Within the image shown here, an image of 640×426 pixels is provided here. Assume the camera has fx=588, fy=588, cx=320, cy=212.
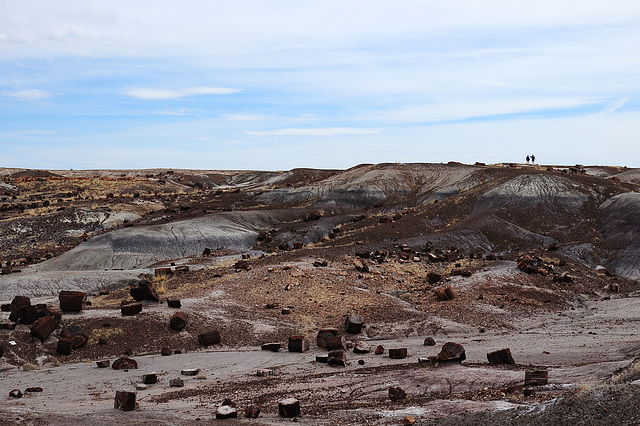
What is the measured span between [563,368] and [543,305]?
13.3 m

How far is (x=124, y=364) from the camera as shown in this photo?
17.9 meters

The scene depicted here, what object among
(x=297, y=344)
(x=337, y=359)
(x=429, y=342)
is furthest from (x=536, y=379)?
(x=297, y=344)

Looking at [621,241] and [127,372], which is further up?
[621,241]

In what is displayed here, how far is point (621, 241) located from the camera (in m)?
38.7

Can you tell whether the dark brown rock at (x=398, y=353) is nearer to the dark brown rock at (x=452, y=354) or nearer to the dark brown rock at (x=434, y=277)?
the dark brown rock at (x=452, y=354)

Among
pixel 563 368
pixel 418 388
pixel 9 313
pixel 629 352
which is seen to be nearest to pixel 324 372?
pixel 418 388

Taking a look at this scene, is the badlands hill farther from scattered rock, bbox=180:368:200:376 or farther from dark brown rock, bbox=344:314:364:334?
scattered rock, bbox=180:368:200:376

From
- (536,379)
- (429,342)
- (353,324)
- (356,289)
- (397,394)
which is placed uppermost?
(536,379)

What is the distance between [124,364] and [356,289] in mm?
12515

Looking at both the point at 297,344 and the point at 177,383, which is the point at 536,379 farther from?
the point at 297,344

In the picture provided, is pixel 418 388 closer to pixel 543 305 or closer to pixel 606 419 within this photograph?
pixel 606 419

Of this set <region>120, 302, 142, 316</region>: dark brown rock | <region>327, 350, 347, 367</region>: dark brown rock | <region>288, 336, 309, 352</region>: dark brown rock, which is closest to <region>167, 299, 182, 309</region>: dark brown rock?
<region>120, 302, 142, 316</region>: dark brown rock

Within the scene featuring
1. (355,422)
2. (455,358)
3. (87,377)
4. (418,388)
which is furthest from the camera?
(87,377)

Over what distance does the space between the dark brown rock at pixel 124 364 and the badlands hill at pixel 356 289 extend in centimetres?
52
